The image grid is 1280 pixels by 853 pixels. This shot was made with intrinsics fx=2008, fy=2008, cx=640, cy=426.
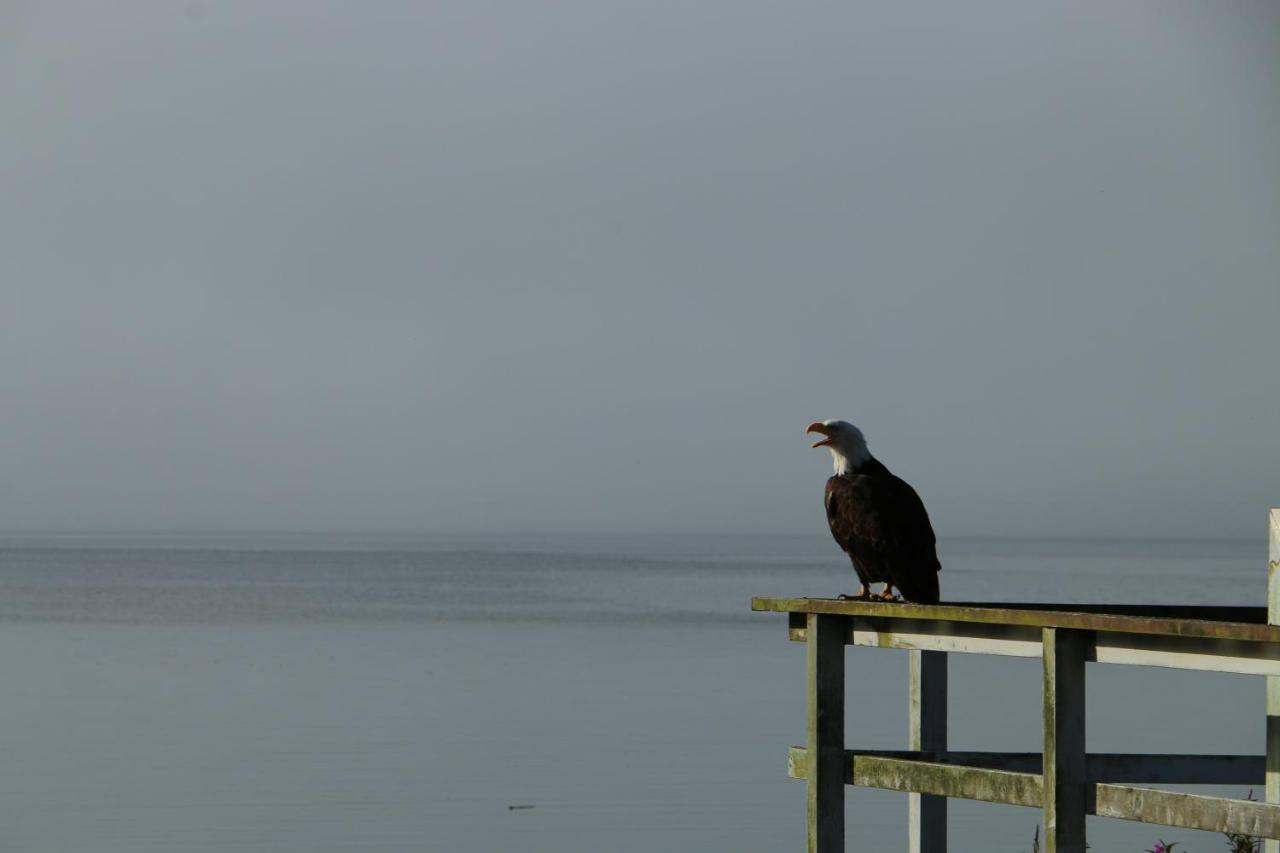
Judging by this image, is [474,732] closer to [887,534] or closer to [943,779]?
[887,534]

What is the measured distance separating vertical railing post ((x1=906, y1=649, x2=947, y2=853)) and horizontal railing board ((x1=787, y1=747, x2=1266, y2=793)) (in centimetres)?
28

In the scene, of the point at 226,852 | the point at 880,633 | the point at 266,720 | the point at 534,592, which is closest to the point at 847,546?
the point at 880,633

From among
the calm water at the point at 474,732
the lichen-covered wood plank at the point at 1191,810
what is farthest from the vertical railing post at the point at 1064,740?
the calm water at the point at 474,732

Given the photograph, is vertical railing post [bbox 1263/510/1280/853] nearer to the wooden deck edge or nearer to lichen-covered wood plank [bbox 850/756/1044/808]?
the wooden deck edge

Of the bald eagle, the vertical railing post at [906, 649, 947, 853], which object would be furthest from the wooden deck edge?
the bald eagle

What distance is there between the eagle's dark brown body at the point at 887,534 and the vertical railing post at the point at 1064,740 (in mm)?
2892

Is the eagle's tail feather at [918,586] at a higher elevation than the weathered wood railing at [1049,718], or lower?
higher

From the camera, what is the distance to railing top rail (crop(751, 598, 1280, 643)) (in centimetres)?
592

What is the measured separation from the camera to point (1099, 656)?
6.59 meters

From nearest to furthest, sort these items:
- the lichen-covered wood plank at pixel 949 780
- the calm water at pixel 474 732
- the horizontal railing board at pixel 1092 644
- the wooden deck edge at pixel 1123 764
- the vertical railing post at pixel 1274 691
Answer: the horizontal railing board at pixel 1092 644 → the lichen-covered wood plank at pixel 949 780 → the vertical railing post at pixel 1274 691 → the wooden deck edge at pixel 1123 764 → the calm water at pixel 474 732

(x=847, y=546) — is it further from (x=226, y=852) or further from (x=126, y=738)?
(x=126, y=738)

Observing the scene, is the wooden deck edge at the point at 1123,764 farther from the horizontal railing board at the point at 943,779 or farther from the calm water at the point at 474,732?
the calm water at the point at 474,732

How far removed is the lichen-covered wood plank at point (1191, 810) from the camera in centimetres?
611

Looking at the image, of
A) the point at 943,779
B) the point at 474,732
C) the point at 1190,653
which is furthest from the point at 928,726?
the point at 474,732
